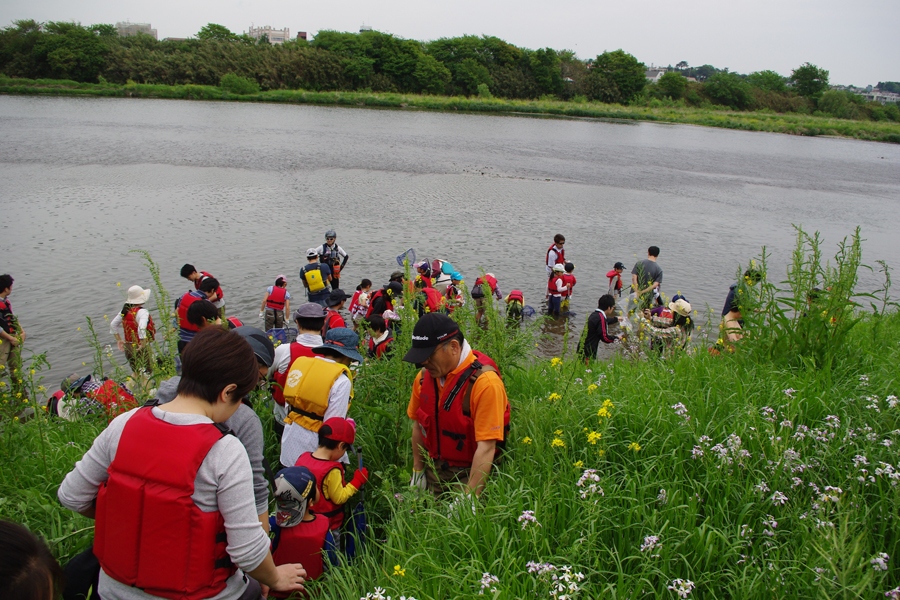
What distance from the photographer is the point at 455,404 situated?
10.6ft

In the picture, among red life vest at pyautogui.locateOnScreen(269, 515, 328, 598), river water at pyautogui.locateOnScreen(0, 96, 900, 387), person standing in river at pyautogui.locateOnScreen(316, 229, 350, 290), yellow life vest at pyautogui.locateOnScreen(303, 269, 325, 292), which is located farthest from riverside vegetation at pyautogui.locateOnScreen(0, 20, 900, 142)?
red life vest at pyautogui.locateOnScreen(269, 515, 328, 598)

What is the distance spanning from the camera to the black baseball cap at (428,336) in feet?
10.2

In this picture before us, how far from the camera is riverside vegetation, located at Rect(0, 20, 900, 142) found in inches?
2766

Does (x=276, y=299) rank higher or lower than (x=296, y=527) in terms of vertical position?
lower

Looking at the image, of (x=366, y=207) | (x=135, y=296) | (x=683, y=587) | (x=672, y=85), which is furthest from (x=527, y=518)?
(x=672, y=85)

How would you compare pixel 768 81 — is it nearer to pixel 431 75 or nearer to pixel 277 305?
pixel 431 75

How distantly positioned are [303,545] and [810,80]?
13891 centimetres

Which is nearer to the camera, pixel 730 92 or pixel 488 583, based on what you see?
pixel 488 583

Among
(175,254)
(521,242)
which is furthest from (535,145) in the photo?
(175,254)

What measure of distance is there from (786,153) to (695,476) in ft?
180

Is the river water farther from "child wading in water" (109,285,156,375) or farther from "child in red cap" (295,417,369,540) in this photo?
"child in red cap" (295,417,369,540)

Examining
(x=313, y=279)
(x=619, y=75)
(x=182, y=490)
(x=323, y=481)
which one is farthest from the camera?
(x=619, y=75)

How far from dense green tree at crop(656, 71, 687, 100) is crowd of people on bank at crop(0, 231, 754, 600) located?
381ft

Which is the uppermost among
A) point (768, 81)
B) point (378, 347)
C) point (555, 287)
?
point (768, 81)
